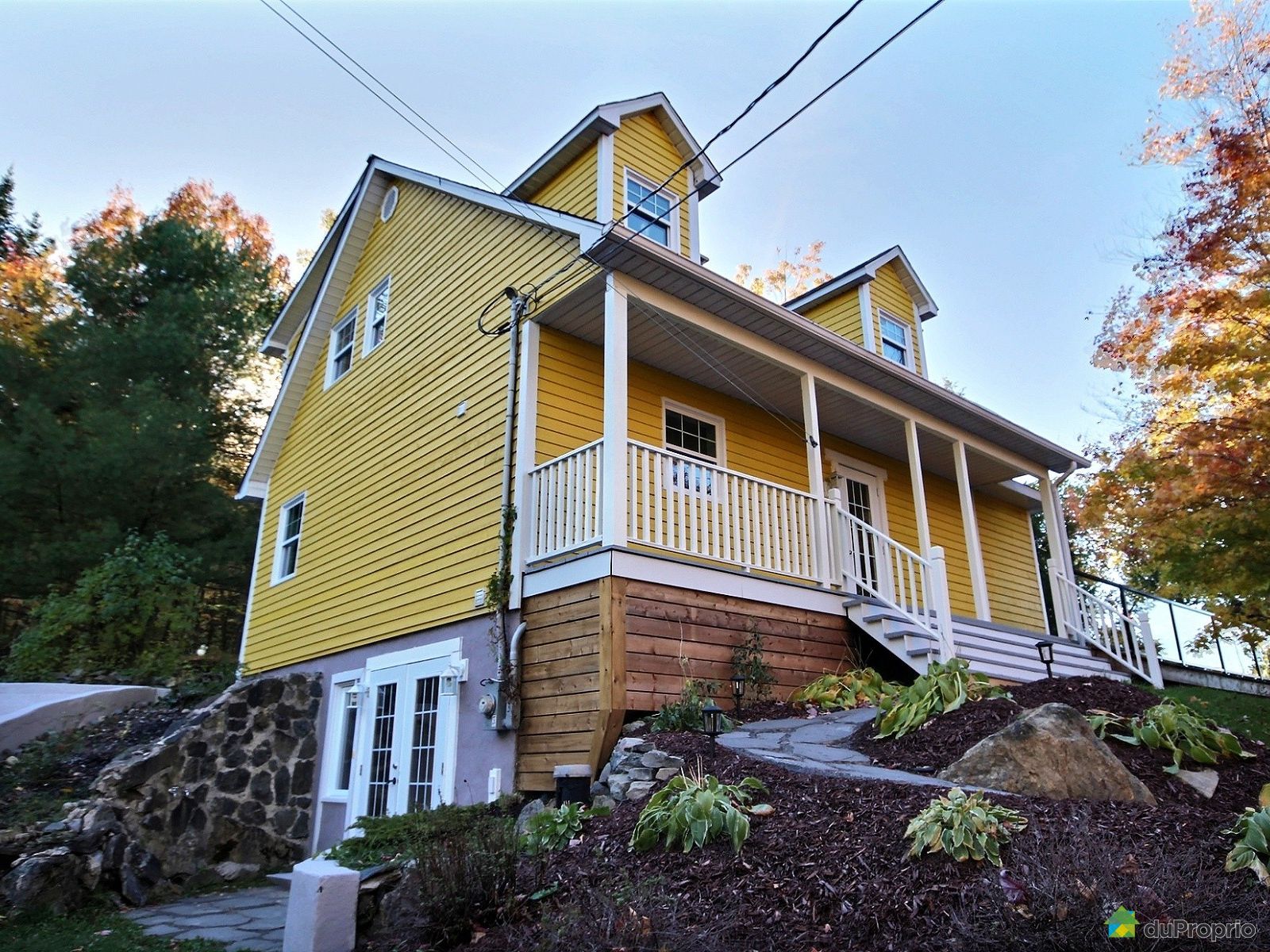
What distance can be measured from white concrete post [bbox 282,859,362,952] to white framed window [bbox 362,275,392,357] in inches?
305

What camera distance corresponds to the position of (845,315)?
43.4ft

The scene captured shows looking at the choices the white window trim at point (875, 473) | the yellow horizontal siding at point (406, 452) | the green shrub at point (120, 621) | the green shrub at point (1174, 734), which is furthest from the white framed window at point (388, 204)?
the green shrub at point (1174, 734)

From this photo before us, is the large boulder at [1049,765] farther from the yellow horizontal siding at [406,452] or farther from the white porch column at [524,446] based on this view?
the yellow horizontal siding at [406,452]

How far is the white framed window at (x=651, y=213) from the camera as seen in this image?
9836 millimetres

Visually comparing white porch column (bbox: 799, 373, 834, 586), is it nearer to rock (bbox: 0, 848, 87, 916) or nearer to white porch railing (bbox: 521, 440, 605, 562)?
white porch railing (bbox: 521, 440, 605, 562)

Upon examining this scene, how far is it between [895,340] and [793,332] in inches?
212

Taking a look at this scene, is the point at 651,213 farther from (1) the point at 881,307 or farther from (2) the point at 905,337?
(2) the point at 905,337

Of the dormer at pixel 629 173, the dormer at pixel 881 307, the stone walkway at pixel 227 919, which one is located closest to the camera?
the stone walkway at pixel 227 919

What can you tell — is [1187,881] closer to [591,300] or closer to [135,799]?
[591,300]

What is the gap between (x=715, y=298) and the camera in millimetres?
8109

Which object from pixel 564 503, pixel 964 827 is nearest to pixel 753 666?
pixel 564 503

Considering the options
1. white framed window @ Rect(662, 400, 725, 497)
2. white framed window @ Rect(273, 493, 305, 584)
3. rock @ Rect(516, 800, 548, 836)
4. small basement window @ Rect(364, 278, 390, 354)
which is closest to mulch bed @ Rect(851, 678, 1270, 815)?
rock @ Rect(516, 800, 548, 836)

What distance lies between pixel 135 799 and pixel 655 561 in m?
5.38

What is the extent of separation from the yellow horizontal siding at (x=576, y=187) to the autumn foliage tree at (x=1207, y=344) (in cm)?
764
